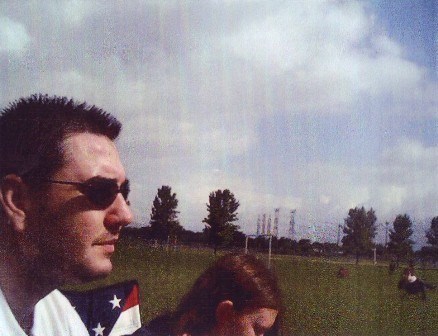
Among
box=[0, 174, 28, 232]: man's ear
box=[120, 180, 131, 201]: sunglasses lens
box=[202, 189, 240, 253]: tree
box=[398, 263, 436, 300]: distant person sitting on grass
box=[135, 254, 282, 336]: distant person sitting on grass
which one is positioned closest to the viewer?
box=[0, 174, 28, 232]: man's ear

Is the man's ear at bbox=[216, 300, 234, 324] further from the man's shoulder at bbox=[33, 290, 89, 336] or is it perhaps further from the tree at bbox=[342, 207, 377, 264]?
the tree at bbox=[342, 207, 377, 264]

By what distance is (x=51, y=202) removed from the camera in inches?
28.1

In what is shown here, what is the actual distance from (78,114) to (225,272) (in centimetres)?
51

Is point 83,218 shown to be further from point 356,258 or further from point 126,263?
point 356,258

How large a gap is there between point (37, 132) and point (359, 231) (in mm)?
1288

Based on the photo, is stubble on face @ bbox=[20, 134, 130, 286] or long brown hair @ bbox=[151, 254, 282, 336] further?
long brown hair @ bbox=[151, 254, 282, 336]

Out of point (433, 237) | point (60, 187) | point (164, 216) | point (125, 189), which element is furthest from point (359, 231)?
point (60, 187)

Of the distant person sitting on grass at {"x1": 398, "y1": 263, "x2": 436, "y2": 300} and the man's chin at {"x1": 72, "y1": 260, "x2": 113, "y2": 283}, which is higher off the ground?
the man's chin at {"x1": 72, "y1": 260, "x2": 113, "y2": 283}

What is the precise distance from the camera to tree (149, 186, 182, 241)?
1.06 meters

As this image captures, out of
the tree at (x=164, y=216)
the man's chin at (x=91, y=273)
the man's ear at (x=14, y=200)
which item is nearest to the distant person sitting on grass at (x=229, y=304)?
the tree at (x=164, y=216)

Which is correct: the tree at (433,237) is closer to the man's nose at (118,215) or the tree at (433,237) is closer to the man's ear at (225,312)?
the man's ear at (225,312)

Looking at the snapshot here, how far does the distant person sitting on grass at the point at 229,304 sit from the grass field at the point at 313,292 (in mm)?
59

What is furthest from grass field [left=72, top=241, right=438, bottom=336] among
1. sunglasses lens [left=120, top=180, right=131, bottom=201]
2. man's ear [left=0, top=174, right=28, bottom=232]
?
man's ear [left=0, top=174, right=28, bottom=232]

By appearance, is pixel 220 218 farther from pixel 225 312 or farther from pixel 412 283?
pixel 412 283
